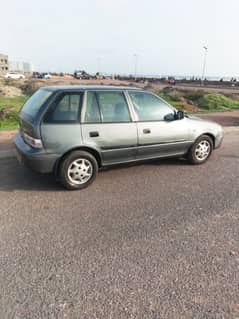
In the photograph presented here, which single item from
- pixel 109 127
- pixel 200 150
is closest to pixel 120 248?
pixel 109 127

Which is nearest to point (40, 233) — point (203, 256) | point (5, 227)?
point (5, 227)

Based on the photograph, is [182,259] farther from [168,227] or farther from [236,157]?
[236,157]

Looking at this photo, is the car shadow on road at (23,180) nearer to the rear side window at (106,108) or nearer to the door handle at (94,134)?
the door handle at (94,134)

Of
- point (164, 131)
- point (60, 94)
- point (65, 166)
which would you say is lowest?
point (65, 166)

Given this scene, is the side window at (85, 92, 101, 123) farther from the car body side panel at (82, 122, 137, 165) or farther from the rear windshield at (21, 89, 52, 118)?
the rear windshield at (21, 89, 52, 118)

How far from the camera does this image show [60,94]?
13.0 ft

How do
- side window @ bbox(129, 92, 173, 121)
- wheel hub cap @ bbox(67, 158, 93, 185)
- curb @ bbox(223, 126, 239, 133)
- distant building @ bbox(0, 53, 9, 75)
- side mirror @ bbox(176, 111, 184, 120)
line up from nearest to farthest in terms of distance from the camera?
wheel hub cap @ bbox(67, 158, 93, 185) < side window @ bbox(129, 92, 173, 121) < side mirror @ bbox(176, 111, 184, 120) < curb @ bbox(223, 126, 239, 133) < distant building @ bbox(0, 53, 9, 75)

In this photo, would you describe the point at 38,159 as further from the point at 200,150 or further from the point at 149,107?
A: the point at 200,150

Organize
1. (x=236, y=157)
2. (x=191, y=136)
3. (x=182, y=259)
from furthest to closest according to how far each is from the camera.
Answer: (x=236, y=157) → (x=191, y=136) → (x=182, y=259)

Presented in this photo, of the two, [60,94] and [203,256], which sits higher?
[60,94]

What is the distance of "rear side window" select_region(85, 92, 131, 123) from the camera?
415 centimetres

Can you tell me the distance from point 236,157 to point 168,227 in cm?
366

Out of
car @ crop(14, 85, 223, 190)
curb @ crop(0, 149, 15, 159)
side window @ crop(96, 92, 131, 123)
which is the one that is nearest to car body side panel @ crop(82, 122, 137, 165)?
car @ crop(14, 85, 223, 190)

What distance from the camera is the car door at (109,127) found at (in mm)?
4129
